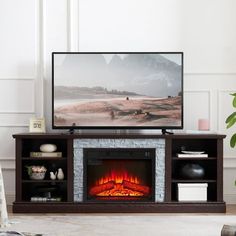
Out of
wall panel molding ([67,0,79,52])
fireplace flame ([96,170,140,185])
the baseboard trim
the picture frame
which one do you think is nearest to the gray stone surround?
fireplace flame ([96,170,140,185])

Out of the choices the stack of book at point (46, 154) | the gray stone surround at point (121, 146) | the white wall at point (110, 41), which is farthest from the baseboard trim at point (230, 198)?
the stack of book at point (46, 154)

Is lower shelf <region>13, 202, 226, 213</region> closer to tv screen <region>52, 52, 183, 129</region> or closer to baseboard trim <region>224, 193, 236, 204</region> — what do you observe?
baseboard trim <region>224, 193, 236, 204</region>

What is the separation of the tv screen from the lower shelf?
2.58 feet

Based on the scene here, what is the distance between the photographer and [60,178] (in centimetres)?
537

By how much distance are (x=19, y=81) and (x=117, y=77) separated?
108 centimetres

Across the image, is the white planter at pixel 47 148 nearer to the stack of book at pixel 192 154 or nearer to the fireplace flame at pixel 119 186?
the fireplace flame at pixel 119 186

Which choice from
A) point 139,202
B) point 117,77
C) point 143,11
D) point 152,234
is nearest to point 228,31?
point 143,11

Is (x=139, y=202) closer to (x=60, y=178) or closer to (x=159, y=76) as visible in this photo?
(x=60, y=178)

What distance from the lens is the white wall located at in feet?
18.7

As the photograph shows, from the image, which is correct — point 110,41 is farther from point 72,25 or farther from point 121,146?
point 121,146

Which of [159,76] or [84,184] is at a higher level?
[159,76]

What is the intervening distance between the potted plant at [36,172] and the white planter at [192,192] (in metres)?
1.39

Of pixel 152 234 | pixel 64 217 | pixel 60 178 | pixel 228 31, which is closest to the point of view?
pixel 152 234

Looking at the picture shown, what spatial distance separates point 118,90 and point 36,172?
3.85 feet
